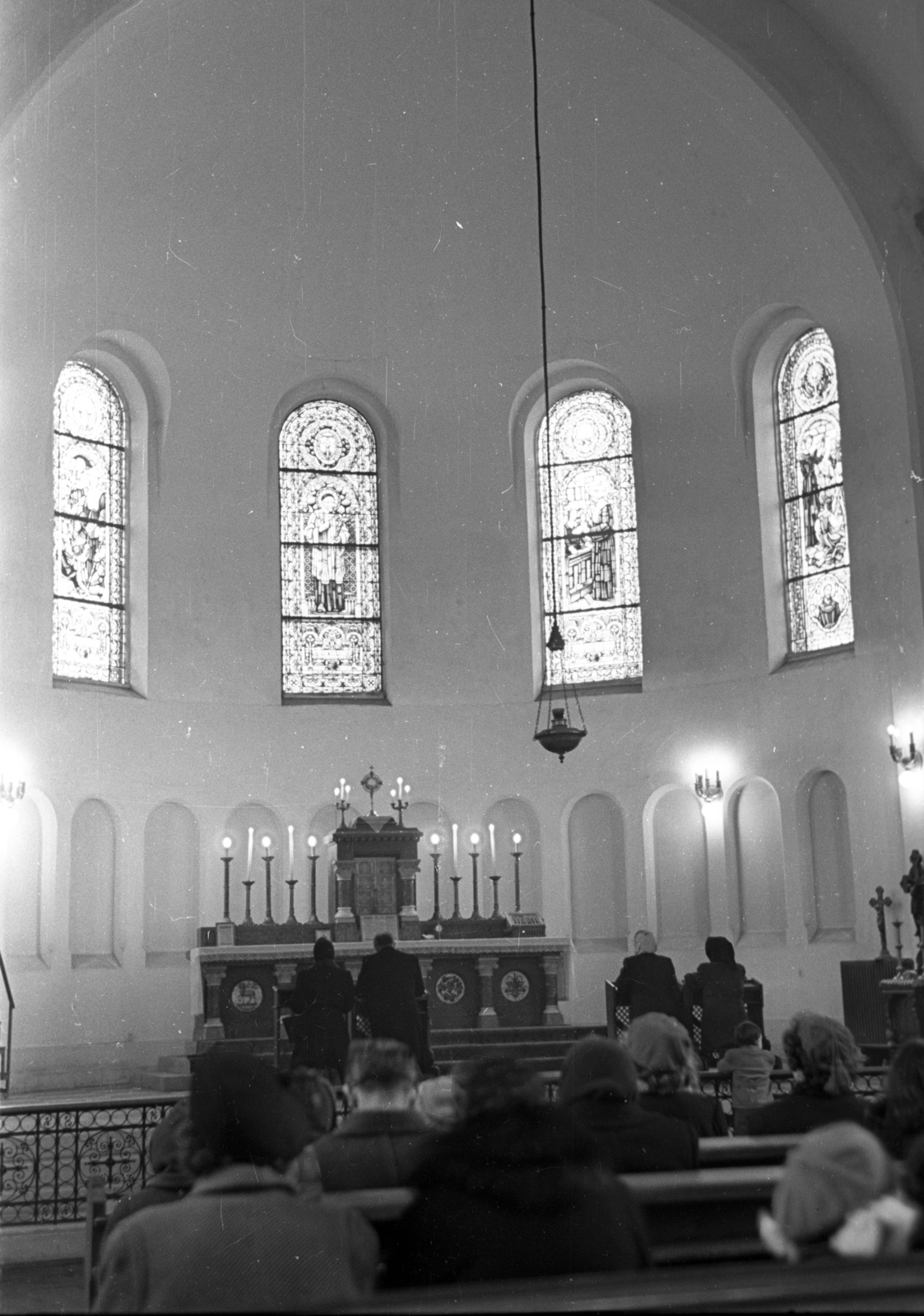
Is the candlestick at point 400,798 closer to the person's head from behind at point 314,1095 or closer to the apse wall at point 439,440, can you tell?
the apse wall at point 439,440

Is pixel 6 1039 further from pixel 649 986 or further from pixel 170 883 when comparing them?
pixel 649 986

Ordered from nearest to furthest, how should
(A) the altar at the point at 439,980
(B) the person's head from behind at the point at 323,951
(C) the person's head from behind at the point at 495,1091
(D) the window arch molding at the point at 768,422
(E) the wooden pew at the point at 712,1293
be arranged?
1. (E) the wooden pew at the point at 712,1293
2. (C) the person's head from behind at the point at 495,1091
3. (B) the person's head from behind at the point at 323,951
4. (A) the altar at the point at 439,980
5. (D) the window arch molding at the point at 768,422

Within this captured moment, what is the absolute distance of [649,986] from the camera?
425 inches

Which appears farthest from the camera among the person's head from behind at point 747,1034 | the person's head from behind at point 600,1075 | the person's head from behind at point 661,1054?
the person's head from behind at point 747,1034

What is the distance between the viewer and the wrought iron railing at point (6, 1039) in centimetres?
1329

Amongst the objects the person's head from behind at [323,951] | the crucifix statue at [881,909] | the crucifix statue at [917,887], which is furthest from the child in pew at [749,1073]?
the crucifix statue at [881,909]

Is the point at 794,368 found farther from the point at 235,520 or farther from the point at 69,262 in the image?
the point at 69,262

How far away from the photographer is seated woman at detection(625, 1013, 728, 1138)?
15.3 ft

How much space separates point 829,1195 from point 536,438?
1639 centimetres

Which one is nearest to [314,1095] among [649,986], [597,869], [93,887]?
[649,986]

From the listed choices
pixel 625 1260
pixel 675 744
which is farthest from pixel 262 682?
pixel 625 1260

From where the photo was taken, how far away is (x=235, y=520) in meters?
17.4

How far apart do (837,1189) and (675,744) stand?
48.0ft

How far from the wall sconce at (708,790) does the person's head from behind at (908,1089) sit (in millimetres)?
12753
